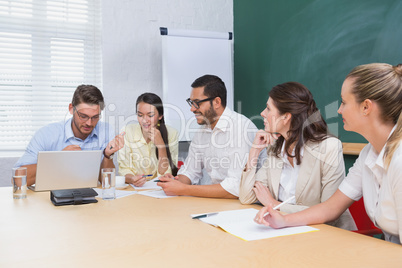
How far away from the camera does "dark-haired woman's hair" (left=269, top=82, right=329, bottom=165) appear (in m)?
1.88

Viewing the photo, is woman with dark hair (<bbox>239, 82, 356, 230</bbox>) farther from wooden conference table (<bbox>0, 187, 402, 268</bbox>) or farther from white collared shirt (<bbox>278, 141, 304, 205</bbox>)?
wooden conference table (<bbox>0, 187, 402, 268</bbox>)

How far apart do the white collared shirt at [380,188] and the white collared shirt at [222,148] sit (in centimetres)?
73

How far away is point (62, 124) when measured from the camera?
275cm

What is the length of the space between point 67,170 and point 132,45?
2.22 metres

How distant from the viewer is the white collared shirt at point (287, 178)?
71.7 inches

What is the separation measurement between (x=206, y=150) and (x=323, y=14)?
1.54 metres

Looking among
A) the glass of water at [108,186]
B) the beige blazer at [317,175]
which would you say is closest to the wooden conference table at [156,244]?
the glass of water at [108,186]

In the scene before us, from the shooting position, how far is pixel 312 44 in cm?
308

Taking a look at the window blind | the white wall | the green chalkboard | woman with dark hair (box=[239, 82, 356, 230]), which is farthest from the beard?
the window blind

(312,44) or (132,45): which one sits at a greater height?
(132,45)

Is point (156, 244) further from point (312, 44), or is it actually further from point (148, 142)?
point (312, 44)

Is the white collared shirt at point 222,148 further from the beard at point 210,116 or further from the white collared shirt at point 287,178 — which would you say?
the white collared shirt at point 287,178

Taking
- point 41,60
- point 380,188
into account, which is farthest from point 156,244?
point 41,60

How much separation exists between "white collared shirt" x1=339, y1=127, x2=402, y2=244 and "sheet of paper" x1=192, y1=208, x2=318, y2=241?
0.81 feet
